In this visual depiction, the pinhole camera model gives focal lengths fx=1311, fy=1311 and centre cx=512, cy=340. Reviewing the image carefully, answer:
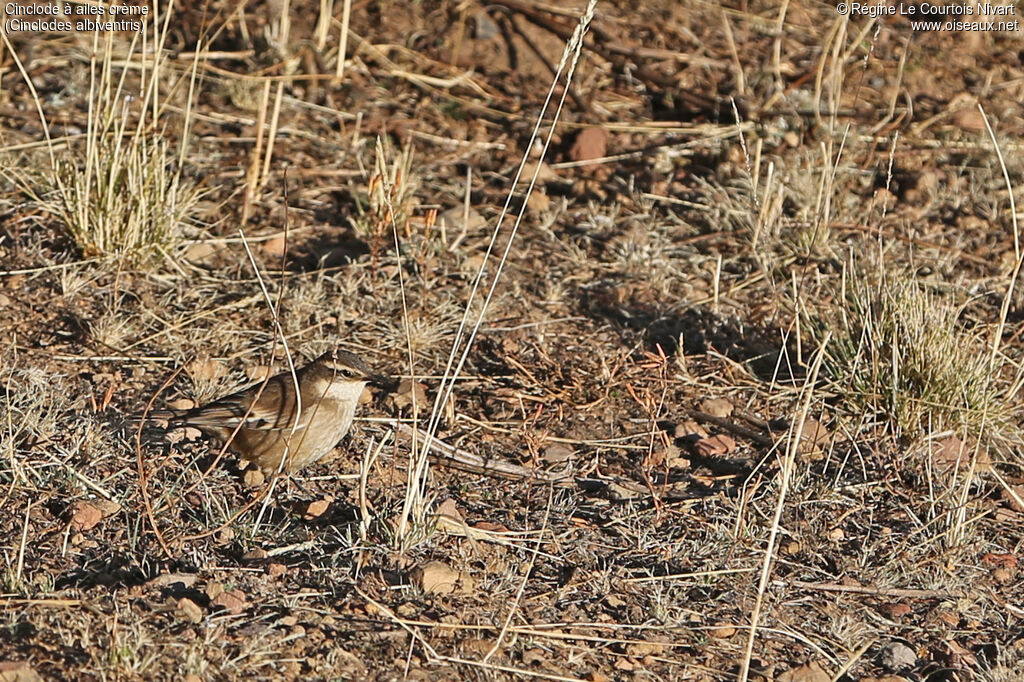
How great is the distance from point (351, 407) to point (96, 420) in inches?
41.8

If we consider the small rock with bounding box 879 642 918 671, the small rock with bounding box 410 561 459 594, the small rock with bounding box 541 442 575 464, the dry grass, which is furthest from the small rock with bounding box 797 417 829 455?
the small rock with bounding box 410 561 459 594

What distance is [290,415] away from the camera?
532cm

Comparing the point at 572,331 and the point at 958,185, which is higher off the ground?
the point at 958,185

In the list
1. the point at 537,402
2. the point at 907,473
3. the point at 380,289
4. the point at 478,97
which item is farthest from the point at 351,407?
the point at 478,97

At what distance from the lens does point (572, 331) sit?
6480 millimetres

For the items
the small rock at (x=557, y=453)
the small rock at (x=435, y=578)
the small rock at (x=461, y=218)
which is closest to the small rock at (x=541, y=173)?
the small rock at (x=461, y=218)

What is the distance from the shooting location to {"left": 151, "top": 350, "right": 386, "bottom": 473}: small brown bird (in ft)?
17.0

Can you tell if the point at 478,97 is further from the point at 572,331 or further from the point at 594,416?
the point at 594,416

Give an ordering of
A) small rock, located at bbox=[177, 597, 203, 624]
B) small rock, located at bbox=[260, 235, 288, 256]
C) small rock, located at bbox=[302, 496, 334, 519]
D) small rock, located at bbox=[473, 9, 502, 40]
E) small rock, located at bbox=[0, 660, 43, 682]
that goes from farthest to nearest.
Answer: small rock, located at bbox=[473, 9, 502, 40]
small rock, located at bbox=[260, 235, 288, 256]
small rock, located at bbox=[302, 496, 334, 519]
small rock, located at bbox=[177, 597, 203, 624]
small rock, located at bbox=[0, 660, 43, 682]

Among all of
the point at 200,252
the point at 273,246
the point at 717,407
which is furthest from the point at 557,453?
the point at 200,252

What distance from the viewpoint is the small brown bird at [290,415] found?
5184mm

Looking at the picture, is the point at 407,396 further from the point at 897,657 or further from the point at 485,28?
the point at 485,28

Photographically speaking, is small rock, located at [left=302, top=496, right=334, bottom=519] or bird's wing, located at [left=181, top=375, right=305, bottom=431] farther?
bird's wing, located at [left=181, top=375, right=305, bottom=431]

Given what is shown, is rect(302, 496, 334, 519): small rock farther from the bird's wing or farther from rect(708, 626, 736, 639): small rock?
rect(708, 626, 736, 639): small rock
